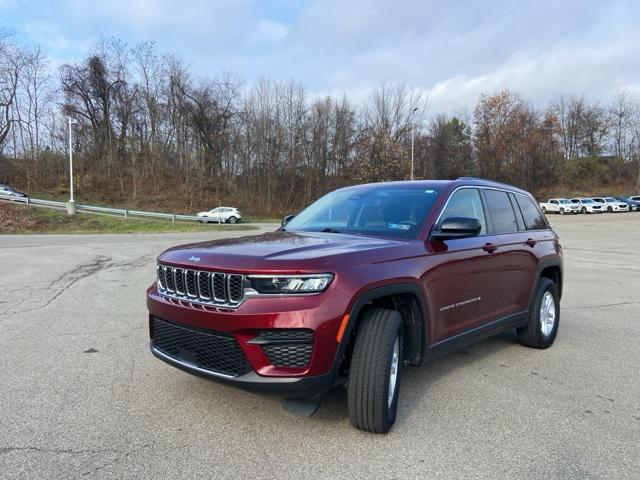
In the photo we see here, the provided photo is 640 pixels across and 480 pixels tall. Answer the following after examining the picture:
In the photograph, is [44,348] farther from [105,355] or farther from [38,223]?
[38,223]

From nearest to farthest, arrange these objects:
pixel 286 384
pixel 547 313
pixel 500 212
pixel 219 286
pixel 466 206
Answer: pixel 286 384, pixel 219 286, pixel 466 206, pixel 500 212, pixel 547 313

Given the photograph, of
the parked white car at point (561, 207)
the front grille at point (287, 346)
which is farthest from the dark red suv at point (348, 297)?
the parked white car at point (561, 207)

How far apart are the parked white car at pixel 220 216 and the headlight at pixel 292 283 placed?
3714cm

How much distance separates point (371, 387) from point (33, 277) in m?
9.64

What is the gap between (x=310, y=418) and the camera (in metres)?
3.52

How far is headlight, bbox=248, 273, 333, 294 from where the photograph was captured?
9.64ft

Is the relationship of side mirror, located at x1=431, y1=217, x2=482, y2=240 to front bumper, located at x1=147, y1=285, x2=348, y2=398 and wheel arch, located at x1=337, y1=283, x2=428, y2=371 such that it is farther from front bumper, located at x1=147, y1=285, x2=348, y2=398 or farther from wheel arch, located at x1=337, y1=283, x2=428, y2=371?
front bumper, located at x1=147, y1=285, x2=348, y2=398

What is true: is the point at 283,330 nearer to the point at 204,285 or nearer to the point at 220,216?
the point at 204,285

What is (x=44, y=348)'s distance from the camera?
5242mm

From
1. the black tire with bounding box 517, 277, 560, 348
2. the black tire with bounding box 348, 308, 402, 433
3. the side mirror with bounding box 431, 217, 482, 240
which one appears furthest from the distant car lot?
the black tire with bounding box 348, 308, 402, 433

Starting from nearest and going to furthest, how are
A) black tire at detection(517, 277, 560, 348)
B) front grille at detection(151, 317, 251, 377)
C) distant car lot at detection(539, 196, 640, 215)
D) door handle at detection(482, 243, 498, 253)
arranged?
front grille at detection(151, 317, 251, 377) → door handle at detection(482, 243, 498, 253) → black tire at detection(517, 277, 560, 348) → distant car lot at detection(539, 196, 640, 215)

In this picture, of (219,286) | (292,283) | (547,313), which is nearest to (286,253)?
(292,283)

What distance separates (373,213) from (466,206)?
888 mm

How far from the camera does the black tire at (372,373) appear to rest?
122 inches
